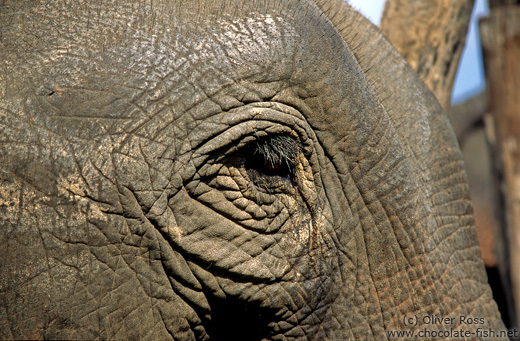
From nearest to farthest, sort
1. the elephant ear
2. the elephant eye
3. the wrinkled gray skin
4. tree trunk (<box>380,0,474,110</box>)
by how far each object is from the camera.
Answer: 1. the wrinkled gray skin
2. the elephant eye
3. the elephant ear
4. tree trunk (<box>380,0,474,110</box>)

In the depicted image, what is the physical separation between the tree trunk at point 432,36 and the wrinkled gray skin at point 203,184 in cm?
114

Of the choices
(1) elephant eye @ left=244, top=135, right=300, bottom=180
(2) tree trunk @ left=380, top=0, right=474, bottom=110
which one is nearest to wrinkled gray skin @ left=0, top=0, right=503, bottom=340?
(1) elephant eye @ left=244, top=135, right=300, bottom=180

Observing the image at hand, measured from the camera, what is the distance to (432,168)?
7.37ft

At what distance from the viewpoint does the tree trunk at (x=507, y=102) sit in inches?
230

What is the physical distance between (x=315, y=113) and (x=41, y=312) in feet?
3.46

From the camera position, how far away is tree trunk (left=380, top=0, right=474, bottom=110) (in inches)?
123

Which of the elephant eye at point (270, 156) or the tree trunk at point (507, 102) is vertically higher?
the tree trunk at point (507, 102)

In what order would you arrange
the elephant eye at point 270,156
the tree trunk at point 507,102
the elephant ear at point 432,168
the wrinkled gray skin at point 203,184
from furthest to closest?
the tree trunk at point 507,102
the elephant ear at point 432,168
the elephant eye at point 270,156
the wrinkled gray skin at point 203,184

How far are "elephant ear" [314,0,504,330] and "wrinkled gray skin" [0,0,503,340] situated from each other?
0.05 ft

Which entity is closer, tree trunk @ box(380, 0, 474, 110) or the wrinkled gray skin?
the wrinkled gray skin

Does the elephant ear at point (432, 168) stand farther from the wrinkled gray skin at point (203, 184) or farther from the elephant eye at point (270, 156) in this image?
the elephant eye at point (270, 156)

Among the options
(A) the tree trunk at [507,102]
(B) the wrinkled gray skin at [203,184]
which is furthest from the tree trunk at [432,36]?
(A) the tree trunk at [507,102]

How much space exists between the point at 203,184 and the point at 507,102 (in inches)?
204

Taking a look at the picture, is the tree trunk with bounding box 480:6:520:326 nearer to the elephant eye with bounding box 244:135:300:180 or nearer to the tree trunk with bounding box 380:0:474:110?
the tree trunk with bounding box 380:0:474:110
